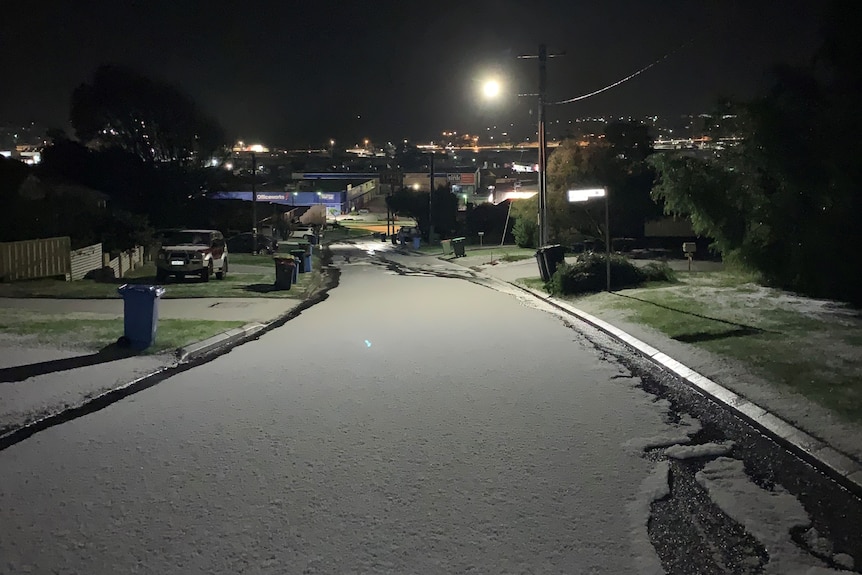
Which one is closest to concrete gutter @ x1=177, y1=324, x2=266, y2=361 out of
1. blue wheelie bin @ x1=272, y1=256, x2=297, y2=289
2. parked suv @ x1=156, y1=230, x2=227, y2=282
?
blue wheelie bin @ x1=272, y1=256, x2=297, y2=289

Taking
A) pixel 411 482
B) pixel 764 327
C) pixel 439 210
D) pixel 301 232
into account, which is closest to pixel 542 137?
pixel 764 327

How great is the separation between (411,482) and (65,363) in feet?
23.5

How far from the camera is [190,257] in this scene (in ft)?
89.6

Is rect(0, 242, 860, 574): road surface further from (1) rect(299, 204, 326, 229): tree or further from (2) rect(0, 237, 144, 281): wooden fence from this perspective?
(1) rect(299, 204, 326, 229): tree

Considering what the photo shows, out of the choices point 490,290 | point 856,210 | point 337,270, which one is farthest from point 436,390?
point 337,270

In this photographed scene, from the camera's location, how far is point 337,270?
38.0 metres

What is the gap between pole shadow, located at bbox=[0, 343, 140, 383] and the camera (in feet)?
34.6

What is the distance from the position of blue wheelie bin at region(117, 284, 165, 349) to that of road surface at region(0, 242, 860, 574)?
232cm

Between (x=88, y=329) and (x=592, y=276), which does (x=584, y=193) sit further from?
(x=88, y=329)

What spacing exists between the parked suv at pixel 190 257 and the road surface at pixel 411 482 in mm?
17064

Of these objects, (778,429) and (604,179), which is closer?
(778,429)

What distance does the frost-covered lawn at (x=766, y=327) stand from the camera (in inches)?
384

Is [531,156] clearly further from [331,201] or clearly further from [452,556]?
[452,556]

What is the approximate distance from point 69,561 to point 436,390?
5.52m
